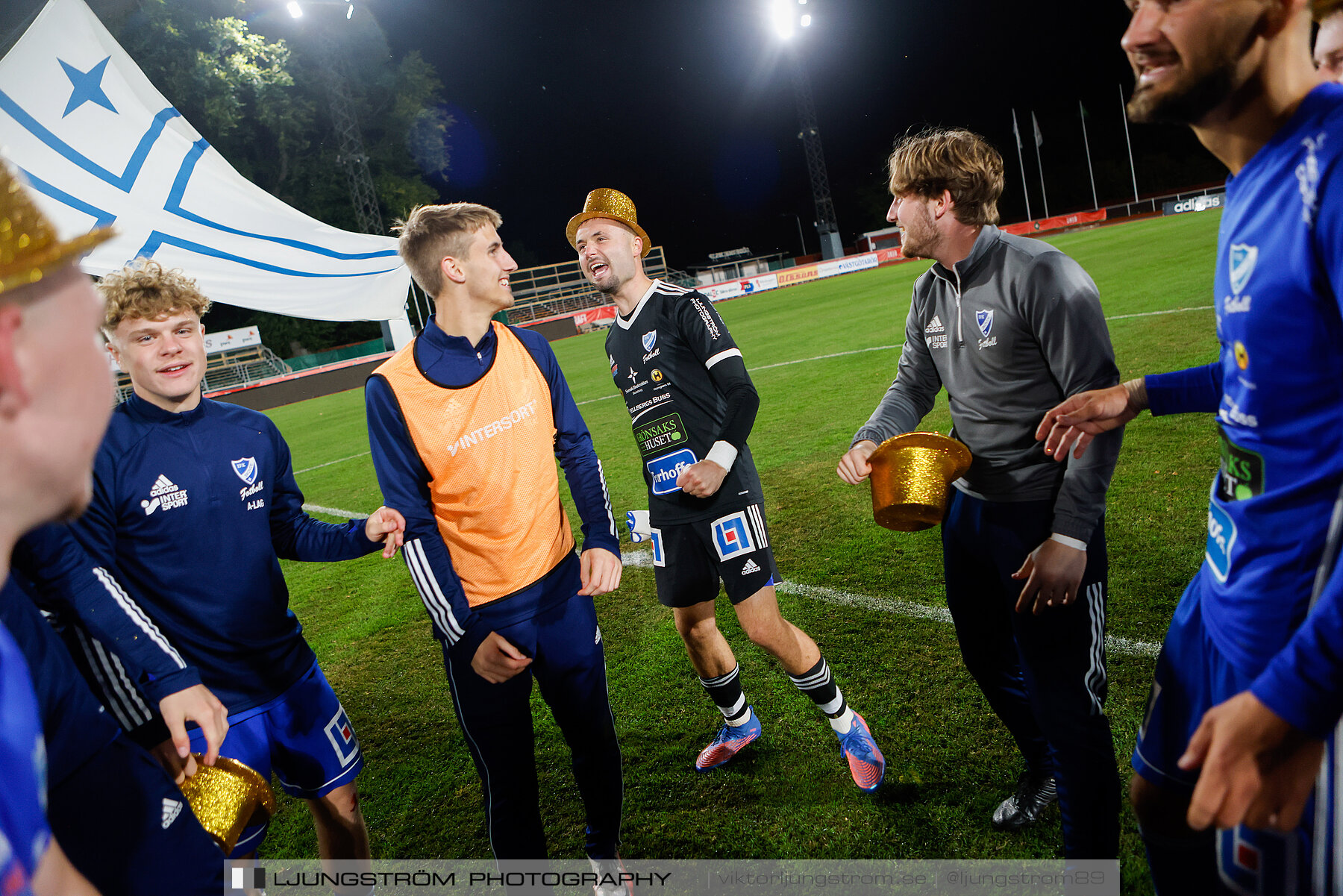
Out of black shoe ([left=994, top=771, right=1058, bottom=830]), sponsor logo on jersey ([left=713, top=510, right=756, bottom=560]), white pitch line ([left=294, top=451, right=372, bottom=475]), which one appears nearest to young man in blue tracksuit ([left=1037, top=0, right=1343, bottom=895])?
black shoe ([left=994, top=771, right=1058, bottom=830])

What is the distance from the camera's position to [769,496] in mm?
6668

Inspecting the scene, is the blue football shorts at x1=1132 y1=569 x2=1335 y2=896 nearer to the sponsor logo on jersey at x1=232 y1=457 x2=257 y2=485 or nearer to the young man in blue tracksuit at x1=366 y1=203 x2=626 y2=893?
the young man in blue tracksuit at x1=366 y1=203 x2=626 y2=893

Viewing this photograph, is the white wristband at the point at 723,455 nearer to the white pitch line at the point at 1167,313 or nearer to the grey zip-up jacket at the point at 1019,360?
the grey zip-up jacket at the point at 1019,360

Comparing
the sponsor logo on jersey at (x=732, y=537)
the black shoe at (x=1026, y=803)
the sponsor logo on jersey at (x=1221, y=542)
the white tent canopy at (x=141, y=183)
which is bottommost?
the black shoe at (x=1026, y=803)

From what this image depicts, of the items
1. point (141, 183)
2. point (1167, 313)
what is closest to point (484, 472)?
point (141, 183)

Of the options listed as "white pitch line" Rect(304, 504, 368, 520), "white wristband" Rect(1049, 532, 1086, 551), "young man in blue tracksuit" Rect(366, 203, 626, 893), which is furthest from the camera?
"white pitch line" Rect(304, 504, 368, 520)

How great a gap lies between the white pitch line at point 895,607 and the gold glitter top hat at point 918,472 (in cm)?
174

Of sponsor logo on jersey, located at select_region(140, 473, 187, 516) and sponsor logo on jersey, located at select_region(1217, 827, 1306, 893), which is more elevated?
sponsor logo on jersey, located at select_region(140, 473, 187, 516)

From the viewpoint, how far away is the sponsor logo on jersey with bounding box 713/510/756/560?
10.4ft

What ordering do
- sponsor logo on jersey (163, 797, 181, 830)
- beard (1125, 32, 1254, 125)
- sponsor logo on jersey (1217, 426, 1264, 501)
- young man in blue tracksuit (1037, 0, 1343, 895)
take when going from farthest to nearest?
1. sponsor logo on jersey (163, 797, 181, 830)
2. sponsor logo on jersey (1217, 426, 1264, 501)
3. beard (1125, 32, 1254, 125)
4. young man in blue tracksuit (1037, 0, 1343, 895)

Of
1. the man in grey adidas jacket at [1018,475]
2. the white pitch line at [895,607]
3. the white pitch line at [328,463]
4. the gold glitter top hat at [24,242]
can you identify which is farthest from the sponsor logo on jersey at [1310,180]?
the white pitch line at [328,463]

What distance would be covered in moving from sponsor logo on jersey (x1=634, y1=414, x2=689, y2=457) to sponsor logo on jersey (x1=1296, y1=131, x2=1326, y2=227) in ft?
7.59

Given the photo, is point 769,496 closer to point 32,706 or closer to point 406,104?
point 32,706

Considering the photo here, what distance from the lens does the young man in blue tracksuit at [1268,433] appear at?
108 centimetres
